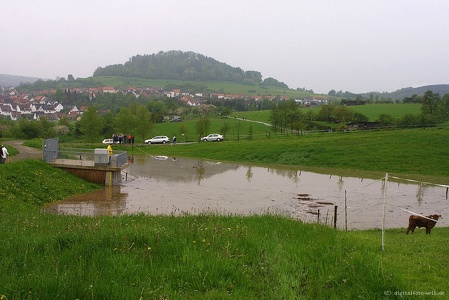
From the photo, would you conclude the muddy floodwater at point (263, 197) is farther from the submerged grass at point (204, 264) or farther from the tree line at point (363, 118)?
the tree line at point (363, 118)

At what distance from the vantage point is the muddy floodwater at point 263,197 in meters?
19.9

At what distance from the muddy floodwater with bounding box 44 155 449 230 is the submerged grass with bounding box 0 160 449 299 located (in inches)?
216

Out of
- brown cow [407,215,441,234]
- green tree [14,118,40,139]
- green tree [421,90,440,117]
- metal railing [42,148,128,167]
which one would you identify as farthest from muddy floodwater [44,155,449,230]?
green tree [421,90,440,117]

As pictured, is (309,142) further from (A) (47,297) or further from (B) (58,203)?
(A) (47,297)

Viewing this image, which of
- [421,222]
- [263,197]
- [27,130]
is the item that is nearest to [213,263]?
[421,222]

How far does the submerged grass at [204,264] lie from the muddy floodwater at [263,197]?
18.0 ft

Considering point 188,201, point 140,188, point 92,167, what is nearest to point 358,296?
point 188,201

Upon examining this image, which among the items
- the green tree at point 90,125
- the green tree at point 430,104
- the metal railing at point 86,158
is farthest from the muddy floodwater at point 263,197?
the green tree at point 430,104

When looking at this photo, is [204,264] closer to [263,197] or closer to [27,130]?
[263,197]

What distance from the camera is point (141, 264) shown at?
23.5 ft

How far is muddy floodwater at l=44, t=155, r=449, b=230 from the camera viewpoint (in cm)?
1990

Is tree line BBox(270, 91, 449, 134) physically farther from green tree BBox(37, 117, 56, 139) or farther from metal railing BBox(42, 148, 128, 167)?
metal railing BBox(42, 148, 128, 167)

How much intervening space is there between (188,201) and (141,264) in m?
16.0

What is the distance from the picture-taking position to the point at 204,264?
282 inches
